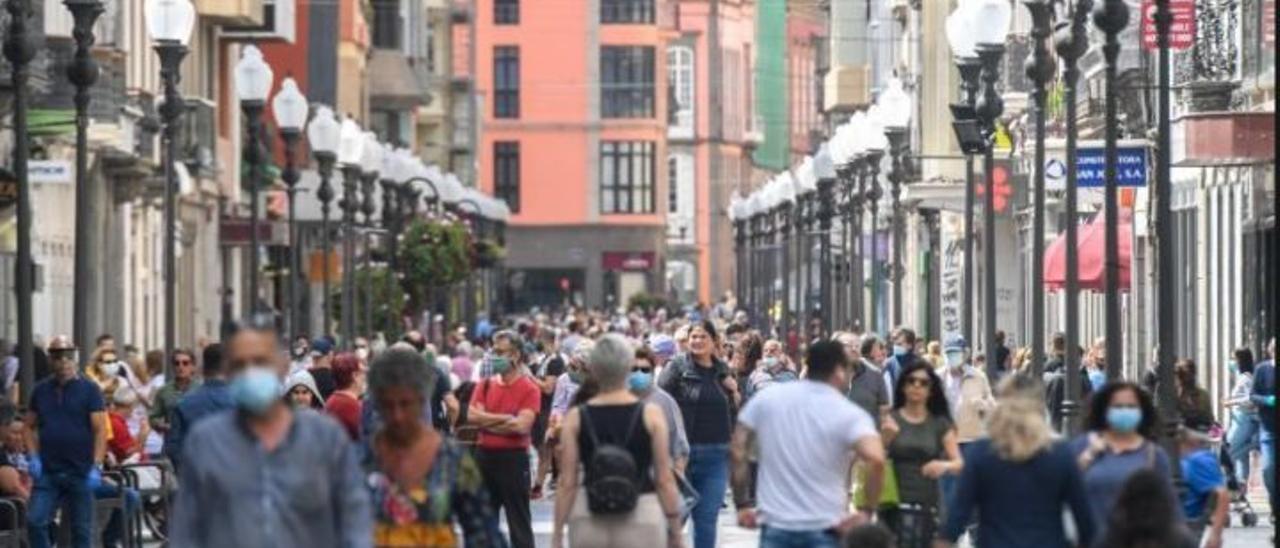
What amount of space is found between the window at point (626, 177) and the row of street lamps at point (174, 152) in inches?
2857

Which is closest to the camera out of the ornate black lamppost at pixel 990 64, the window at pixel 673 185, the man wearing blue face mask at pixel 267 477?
the man wearing blue face mask at pixel 267 477

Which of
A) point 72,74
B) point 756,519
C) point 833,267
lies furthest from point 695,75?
point 756,519

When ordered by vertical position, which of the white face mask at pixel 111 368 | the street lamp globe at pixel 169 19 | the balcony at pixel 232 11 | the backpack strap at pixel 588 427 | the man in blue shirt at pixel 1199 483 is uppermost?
the balcony at pixel 232 11

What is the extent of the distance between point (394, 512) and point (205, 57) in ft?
186

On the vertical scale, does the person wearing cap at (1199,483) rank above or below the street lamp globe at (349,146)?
below

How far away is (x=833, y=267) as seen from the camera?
83.9 metres

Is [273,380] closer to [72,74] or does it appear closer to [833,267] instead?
[72,74]

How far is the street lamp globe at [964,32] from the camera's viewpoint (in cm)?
4041

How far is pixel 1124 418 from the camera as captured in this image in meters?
17.9

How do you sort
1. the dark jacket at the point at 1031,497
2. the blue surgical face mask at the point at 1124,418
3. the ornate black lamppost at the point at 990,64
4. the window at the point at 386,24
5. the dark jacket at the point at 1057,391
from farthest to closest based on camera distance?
the window at the point at 386,24 → the ornate black lamppost at the point at 990,64 → the dark jacket at the point at 1057,391 → the blue surgical face mask at the point at 1124,418 → the dark jacket at the point at 1031,497

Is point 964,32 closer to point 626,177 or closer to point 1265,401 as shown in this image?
point 1265,401

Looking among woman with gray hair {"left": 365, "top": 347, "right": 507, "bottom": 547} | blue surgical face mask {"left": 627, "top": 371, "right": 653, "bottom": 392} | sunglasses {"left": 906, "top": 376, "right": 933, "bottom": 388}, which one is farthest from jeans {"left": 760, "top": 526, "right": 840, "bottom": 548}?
blue surgical face mask {"left": 627, "top": 371, "right": 653, "bottom": 392}

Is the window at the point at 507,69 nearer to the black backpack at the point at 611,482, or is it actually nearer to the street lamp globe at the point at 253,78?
the street lamp globe at the point at 253,78

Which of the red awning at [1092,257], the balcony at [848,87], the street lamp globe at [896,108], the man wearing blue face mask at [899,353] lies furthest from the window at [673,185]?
the man wearing blue face mask at [899,353]
